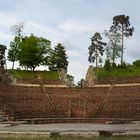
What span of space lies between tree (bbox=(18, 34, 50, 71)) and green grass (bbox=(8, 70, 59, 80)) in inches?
88.6

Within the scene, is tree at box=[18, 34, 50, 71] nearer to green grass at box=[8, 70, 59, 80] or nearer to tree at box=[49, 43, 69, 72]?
tree at box=[49, 43, 69, 72]

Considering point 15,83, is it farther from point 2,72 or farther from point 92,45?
point 92,45

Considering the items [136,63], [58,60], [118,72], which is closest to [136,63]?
[136,63]

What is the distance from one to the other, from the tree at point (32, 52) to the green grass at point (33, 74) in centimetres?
225

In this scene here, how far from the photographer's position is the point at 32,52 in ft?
180

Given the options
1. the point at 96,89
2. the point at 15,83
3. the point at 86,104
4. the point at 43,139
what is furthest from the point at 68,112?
the point at 43,139

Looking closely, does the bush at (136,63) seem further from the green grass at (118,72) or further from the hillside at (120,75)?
the green grass at (118,72)

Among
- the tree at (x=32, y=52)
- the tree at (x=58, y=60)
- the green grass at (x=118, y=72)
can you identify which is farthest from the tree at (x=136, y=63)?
the tree at (x=32, y=52)

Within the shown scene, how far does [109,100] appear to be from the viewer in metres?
36.5

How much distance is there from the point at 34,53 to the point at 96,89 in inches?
685

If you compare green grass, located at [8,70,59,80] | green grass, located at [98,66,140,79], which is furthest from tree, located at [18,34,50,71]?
green grass, located at [98,66,140,79]

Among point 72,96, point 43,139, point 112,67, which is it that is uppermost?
point 112,67

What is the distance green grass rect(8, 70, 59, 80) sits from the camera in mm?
46750

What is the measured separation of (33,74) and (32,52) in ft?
17.2
